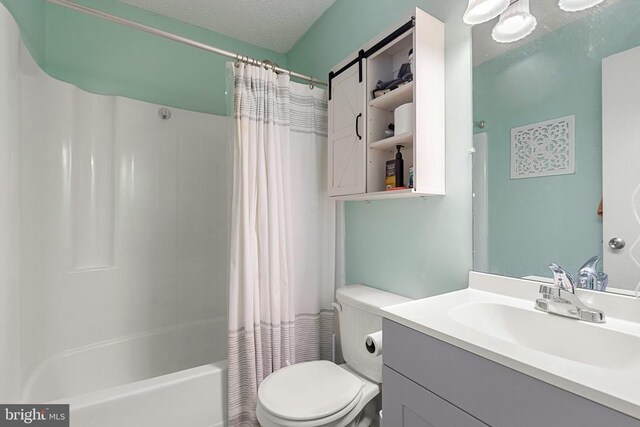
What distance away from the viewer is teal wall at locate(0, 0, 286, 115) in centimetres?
183

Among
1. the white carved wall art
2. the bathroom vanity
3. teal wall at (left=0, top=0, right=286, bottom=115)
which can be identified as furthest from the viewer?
teal wall at (left=0, top=0, right=286, bottom=115)

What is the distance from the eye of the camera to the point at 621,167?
81 centimetres

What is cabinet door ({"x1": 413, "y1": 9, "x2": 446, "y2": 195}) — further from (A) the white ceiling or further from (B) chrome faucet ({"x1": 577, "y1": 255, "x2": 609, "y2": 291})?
(B) chrome faucet ({"x1": 577, "y1": 255, "x2": 609, "y2": 291})

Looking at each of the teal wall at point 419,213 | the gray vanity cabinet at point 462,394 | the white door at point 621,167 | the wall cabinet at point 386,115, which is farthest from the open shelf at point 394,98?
the gray vanity cabinet at point 462,394

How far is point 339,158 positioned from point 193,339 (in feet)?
5.56

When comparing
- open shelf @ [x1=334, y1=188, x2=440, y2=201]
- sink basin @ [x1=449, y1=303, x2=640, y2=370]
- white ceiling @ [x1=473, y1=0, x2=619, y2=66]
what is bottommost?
sink basin @ [x1=449, y1=303, x2=640, y2=370]

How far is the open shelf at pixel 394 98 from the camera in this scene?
4.00 ft

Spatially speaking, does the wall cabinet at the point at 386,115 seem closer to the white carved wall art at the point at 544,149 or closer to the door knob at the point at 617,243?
the white carved wall art at the point at 544,149

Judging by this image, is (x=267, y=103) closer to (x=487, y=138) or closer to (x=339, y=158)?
(x=339, y=158)

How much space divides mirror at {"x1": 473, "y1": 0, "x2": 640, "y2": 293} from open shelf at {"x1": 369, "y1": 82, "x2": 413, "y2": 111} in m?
0.25

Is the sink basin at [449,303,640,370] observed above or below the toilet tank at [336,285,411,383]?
above

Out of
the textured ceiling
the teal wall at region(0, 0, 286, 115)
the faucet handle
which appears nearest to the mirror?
the faucet handle

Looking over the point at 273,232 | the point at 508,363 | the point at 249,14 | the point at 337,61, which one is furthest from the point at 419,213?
the point at 249,14

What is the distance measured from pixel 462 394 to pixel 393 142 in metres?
0.96
